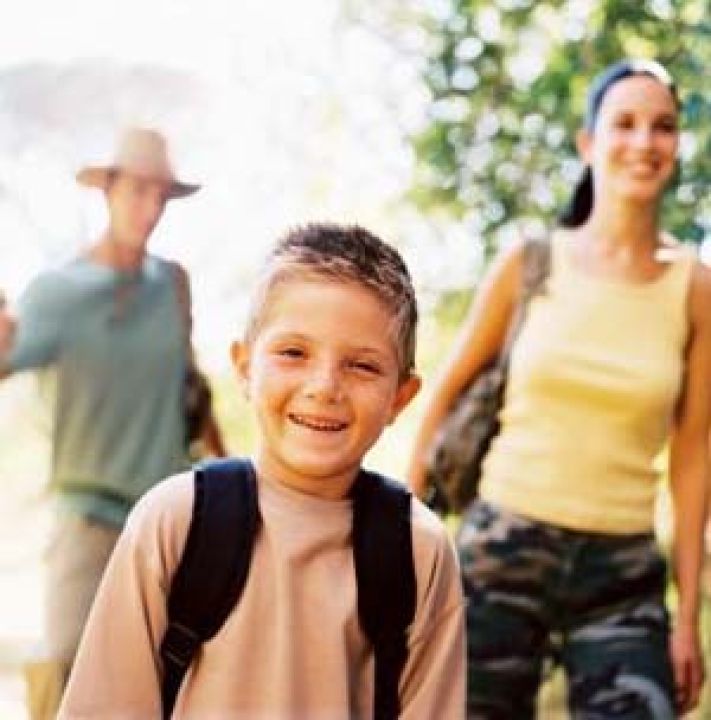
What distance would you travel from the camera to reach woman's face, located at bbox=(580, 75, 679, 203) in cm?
278

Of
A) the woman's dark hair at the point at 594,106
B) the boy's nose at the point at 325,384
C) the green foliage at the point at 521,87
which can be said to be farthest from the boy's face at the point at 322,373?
the green foliage at the point at 521,87

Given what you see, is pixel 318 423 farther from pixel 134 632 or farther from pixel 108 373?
pixel 108 373

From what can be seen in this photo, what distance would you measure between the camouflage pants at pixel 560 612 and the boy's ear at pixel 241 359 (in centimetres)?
94

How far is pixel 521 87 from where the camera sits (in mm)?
5219

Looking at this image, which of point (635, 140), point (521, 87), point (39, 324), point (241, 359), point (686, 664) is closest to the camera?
point (241, 359)

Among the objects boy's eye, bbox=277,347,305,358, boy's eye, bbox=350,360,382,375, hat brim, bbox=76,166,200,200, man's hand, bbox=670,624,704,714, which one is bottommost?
man's hand, bbox=670,624,704,714

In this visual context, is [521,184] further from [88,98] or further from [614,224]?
[614,224]

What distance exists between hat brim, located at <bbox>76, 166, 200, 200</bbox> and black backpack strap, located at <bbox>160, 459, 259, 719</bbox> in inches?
70.2

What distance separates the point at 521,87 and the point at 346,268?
12.0ft

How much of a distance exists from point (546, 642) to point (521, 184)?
2.78 metres

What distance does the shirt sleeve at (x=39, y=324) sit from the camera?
3061mm

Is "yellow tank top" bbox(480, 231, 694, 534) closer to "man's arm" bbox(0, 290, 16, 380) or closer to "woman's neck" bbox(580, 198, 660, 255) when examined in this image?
"woman's neck" bbox(580, 198, 660, 255)

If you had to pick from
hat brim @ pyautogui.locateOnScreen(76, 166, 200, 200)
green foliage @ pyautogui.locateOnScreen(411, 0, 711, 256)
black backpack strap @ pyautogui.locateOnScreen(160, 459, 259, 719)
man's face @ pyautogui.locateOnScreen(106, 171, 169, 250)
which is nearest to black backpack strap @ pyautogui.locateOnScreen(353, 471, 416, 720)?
black backpack strap @ pyautogui.locateOnScreen(160, 459, 259, 719)

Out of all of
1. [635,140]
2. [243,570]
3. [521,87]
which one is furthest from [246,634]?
[521,87]
